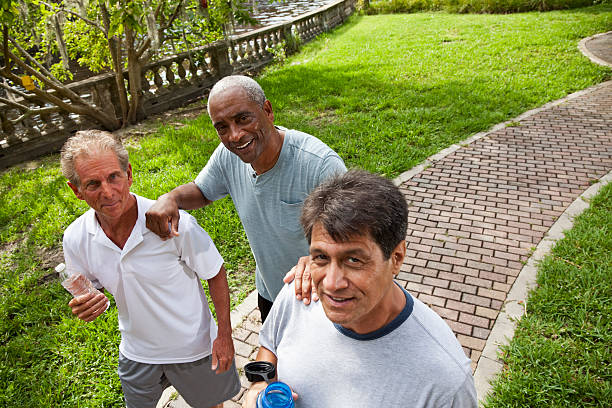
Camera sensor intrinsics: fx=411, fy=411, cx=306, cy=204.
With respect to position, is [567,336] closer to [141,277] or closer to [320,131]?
[141,277]

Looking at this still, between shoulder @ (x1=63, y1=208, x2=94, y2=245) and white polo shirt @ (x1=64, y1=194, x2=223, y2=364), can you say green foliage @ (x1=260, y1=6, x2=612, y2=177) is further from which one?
shoulder @ (x1=63, y1=208, x2=94, y2=245)

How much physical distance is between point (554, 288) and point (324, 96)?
22.5 feet

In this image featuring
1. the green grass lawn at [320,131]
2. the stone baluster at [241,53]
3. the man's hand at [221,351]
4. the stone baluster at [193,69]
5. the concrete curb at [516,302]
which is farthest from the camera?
the stone baluster at [241,53]

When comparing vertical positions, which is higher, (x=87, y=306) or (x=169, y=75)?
(x=87, y=306)

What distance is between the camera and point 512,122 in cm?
784

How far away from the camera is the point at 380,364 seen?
4.88 feet

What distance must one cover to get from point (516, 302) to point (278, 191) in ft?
9.44

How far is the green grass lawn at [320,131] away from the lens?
12.3 feet

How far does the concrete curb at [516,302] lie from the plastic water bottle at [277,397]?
7.11 feet

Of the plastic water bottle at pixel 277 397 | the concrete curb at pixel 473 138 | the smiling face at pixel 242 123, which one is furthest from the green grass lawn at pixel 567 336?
the smiling face at pixel 242 123

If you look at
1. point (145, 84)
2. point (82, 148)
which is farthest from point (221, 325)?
point (145, 84)

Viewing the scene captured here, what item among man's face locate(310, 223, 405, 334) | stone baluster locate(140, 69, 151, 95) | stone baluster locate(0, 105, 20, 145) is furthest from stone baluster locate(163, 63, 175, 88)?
man's face locate(310, 223, 405, 334)

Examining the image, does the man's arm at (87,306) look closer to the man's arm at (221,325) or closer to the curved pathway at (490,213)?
the man's arm at (221,325)

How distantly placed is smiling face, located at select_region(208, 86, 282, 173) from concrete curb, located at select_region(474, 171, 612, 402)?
96.7 inches
